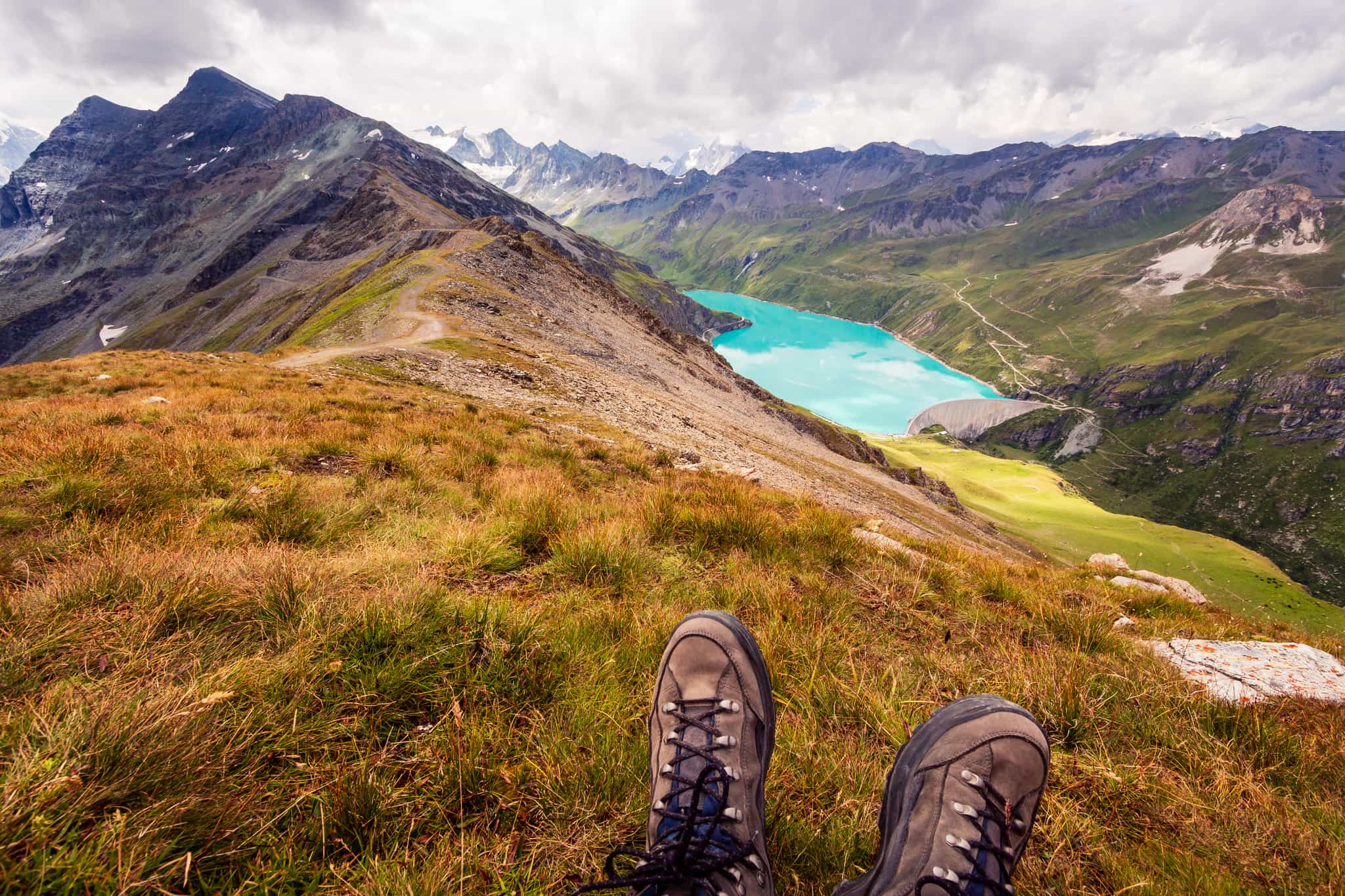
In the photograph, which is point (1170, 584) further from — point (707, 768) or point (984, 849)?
point (707, 768)

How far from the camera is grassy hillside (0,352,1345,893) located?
1.64 meters

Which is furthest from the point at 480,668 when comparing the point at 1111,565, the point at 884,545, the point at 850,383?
A: the point at 850,383

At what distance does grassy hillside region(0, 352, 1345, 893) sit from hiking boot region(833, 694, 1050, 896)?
13 cm

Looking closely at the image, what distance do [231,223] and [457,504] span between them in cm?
21986

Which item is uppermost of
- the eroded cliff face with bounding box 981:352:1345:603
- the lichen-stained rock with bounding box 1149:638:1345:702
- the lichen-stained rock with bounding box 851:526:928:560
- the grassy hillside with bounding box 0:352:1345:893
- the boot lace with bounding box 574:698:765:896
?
the eroded cliff face with bounding box 981:352:1345:603

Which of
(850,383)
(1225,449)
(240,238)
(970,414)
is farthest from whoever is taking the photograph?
(850,383)

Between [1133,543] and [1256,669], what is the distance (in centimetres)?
7779

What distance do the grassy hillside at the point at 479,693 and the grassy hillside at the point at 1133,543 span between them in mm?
56488

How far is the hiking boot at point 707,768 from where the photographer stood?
2.21 m

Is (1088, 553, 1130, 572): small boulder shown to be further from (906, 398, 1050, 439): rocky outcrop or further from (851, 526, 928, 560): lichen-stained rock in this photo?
(906, 398, 1050, 439): rocky outcrop

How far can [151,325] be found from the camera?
97562 millimetres

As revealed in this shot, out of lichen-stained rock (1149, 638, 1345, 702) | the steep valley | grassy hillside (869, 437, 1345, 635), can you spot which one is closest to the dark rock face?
the steep valley

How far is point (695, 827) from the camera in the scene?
7.79 ft

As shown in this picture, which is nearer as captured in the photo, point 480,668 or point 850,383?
point 480,668
